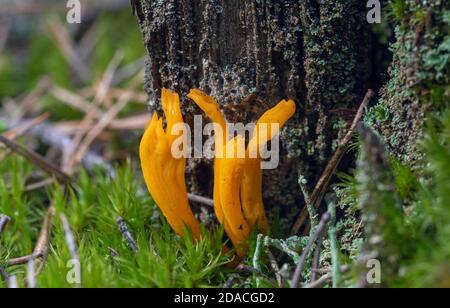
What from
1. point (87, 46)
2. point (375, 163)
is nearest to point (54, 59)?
point (87, 46)

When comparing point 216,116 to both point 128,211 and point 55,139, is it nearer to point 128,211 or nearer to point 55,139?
point 128,211

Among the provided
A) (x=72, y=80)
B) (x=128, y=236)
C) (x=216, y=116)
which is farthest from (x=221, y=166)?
(x=72, y=80)

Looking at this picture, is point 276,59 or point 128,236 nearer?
point 128,236

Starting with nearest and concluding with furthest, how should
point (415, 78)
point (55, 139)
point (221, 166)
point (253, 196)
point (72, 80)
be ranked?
point (415, 78) → point (221, 166) → point (253, 196) → point (55, 139) → point (72, 80)

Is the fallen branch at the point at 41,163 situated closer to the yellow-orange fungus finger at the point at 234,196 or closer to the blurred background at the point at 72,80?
the blurred background at the point at 72,80

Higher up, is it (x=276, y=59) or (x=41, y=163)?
(x=276, y=59)

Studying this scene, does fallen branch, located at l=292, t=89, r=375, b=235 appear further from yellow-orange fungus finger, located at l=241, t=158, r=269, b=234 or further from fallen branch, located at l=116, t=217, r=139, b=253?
fallen branch, located at l=116, t=217, r=139, b=253

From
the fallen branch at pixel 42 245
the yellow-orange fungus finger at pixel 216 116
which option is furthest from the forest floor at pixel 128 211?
the yellow-orange fungus finger at pixel 216 116
